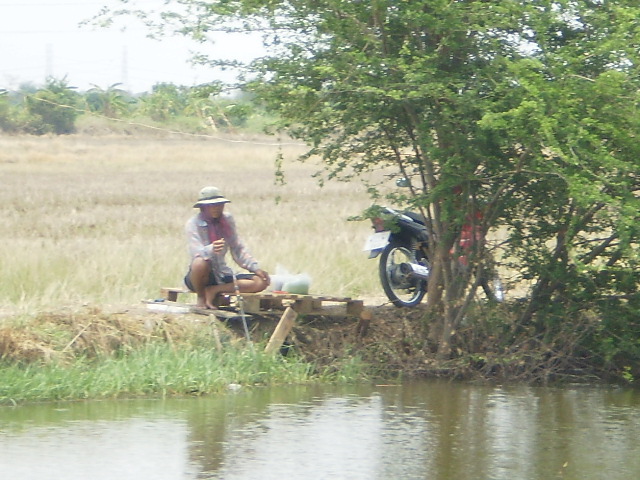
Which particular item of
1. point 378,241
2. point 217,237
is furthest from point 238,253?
point 378,241

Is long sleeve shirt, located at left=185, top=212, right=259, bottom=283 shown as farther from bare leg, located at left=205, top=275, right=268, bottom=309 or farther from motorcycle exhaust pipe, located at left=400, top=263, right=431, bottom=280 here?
motorcycle exhaust pipe, located at left=400, top=263, right=431, bottom=280

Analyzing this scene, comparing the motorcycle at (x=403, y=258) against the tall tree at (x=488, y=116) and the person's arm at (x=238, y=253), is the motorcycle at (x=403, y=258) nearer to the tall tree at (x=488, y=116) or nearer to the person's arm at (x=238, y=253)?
the tall tree at (x=488, y=116)

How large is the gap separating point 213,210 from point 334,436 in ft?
10.1

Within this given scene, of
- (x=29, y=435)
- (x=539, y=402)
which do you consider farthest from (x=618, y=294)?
(x=29, y=435)

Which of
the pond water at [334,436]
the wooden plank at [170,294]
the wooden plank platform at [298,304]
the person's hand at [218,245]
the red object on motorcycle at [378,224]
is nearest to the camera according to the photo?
the pond water at [334,436]

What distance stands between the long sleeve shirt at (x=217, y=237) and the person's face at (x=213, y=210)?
0.19 ft

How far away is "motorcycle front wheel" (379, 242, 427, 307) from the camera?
12477mm

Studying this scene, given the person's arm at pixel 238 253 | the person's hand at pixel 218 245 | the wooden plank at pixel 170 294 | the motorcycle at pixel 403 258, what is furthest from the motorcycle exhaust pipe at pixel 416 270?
the person's hand at pixel 218 245

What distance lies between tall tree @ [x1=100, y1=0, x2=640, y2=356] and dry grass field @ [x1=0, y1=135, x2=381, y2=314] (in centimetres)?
139

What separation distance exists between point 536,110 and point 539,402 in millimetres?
2667

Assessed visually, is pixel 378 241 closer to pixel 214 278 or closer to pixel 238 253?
pixel 238 253

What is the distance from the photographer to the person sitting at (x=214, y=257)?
10.7m

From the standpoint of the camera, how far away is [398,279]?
12.5 meters

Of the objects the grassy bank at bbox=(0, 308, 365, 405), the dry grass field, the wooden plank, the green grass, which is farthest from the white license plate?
the wooden plank
